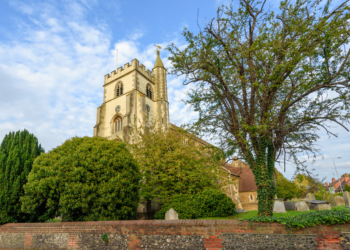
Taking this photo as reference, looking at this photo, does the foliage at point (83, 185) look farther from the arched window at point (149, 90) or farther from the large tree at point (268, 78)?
the arched window at point (149, 90)

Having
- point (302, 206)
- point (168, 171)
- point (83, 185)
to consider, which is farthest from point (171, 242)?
point (302, 206)

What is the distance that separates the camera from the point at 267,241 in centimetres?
532

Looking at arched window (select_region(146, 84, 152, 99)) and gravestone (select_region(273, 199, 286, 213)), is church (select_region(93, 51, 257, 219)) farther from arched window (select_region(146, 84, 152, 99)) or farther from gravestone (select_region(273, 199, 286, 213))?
gravestone (select_region(273, 199, 286, 213))

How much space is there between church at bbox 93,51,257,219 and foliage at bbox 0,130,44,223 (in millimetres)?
15140

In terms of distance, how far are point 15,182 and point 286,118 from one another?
12833mm

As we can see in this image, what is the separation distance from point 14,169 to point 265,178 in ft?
37.2

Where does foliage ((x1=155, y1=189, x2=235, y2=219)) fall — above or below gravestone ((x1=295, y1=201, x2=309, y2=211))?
above

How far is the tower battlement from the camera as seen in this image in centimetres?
3247

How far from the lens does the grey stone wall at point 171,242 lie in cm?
577

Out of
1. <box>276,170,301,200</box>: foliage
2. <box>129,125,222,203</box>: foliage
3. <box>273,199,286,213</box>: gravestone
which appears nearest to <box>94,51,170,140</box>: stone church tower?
<box>129,125,222,203</box>: foliage

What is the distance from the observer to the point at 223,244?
5.59 meters

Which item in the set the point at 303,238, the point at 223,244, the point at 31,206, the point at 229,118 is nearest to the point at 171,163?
the point at 229,118

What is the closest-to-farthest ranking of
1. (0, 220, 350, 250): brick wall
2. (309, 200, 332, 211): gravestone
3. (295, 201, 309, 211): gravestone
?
(0, 220, 350, 250): brick wall < (309, 200, 332, 211): gravestone < (295, 201, 309, 211): gravestone

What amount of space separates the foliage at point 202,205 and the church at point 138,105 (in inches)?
555
